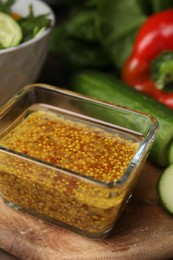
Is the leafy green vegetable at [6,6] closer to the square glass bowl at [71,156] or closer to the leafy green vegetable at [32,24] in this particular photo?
the leafy green vegetable at [32,24]

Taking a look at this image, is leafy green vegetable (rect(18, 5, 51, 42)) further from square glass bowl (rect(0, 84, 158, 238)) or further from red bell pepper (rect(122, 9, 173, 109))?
red bell pepper (rect(122, 9, 173, 109))

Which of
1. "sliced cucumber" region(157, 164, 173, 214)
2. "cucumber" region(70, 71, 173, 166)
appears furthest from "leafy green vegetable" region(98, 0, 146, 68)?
"sliced cucumber" region(157, 164, 173, 214)

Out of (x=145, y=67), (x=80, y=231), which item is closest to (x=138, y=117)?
(x=80, y=231)

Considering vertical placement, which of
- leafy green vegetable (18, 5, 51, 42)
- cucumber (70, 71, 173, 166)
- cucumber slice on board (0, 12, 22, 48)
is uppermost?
cucumber slice on board (0, 12, 22, 48)

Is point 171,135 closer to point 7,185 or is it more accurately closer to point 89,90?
point 89,90

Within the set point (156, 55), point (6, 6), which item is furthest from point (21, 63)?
point (156, 55)

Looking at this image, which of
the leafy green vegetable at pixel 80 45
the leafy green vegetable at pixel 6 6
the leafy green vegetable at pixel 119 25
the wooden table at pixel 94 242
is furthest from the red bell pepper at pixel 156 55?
the wooden table at pixel 94 242
